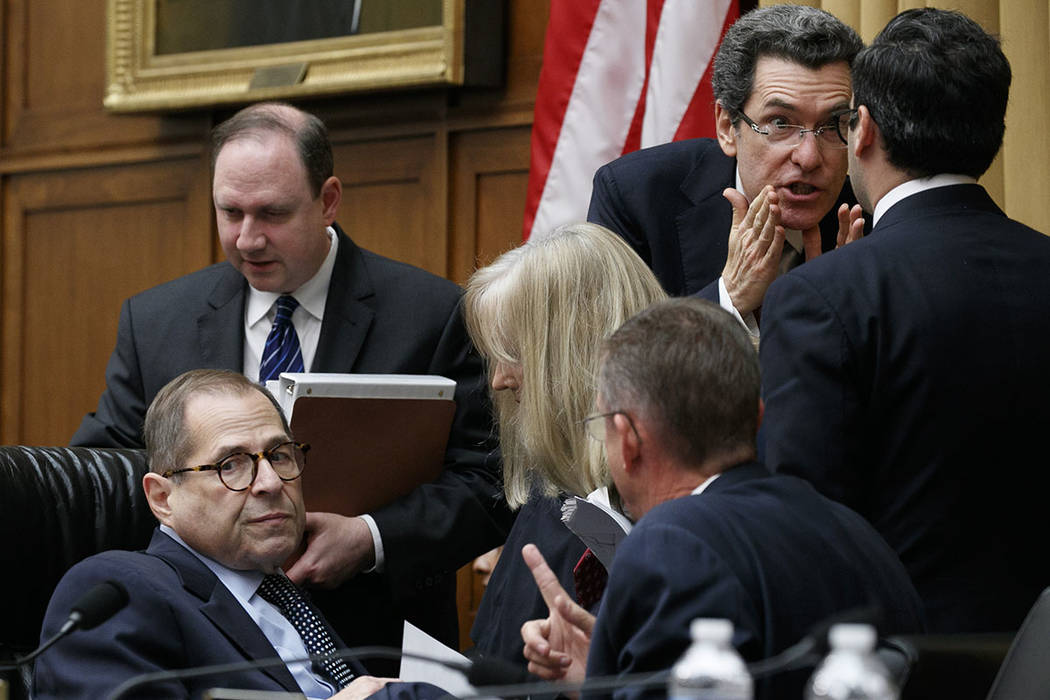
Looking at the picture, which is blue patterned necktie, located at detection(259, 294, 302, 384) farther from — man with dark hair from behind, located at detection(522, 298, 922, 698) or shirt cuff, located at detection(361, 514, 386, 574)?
man with dark hair from behind, located at detection(522, 298, 922, 698)

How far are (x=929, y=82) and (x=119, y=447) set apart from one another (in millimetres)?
2183

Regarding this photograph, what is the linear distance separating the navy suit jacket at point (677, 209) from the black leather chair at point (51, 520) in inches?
47.1

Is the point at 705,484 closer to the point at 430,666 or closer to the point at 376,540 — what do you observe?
the point at 430,666

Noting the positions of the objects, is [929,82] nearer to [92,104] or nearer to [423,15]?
[423,15]

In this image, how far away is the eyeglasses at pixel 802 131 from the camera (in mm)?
2959

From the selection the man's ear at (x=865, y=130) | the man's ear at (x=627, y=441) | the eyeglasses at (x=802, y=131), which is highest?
the eyeglasses at (x=802, y=131)

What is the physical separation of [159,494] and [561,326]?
0.85 metres

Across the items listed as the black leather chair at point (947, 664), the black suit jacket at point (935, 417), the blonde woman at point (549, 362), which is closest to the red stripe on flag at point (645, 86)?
the blonde woman at point (549, 362)

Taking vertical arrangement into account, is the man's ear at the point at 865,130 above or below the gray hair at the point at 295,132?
below

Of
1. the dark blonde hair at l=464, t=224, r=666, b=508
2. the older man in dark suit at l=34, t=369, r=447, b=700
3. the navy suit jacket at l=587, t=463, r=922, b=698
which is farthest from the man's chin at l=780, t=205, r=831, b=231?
the navy suit jacket at l=587, t=463, r=922, b=698

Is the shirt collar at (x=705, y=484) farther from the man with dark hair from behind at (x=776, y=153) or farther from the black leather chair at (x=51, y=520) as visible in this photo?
the black leather chair at (x=51, y=520)

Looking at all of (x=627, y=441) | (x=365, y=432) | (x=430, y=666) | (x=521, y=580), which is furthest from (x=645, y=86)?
(x=627, y=441)

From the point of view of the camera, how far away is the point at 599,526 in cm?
243

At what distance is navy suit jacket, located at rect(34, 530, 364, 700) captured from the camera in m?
2.53
